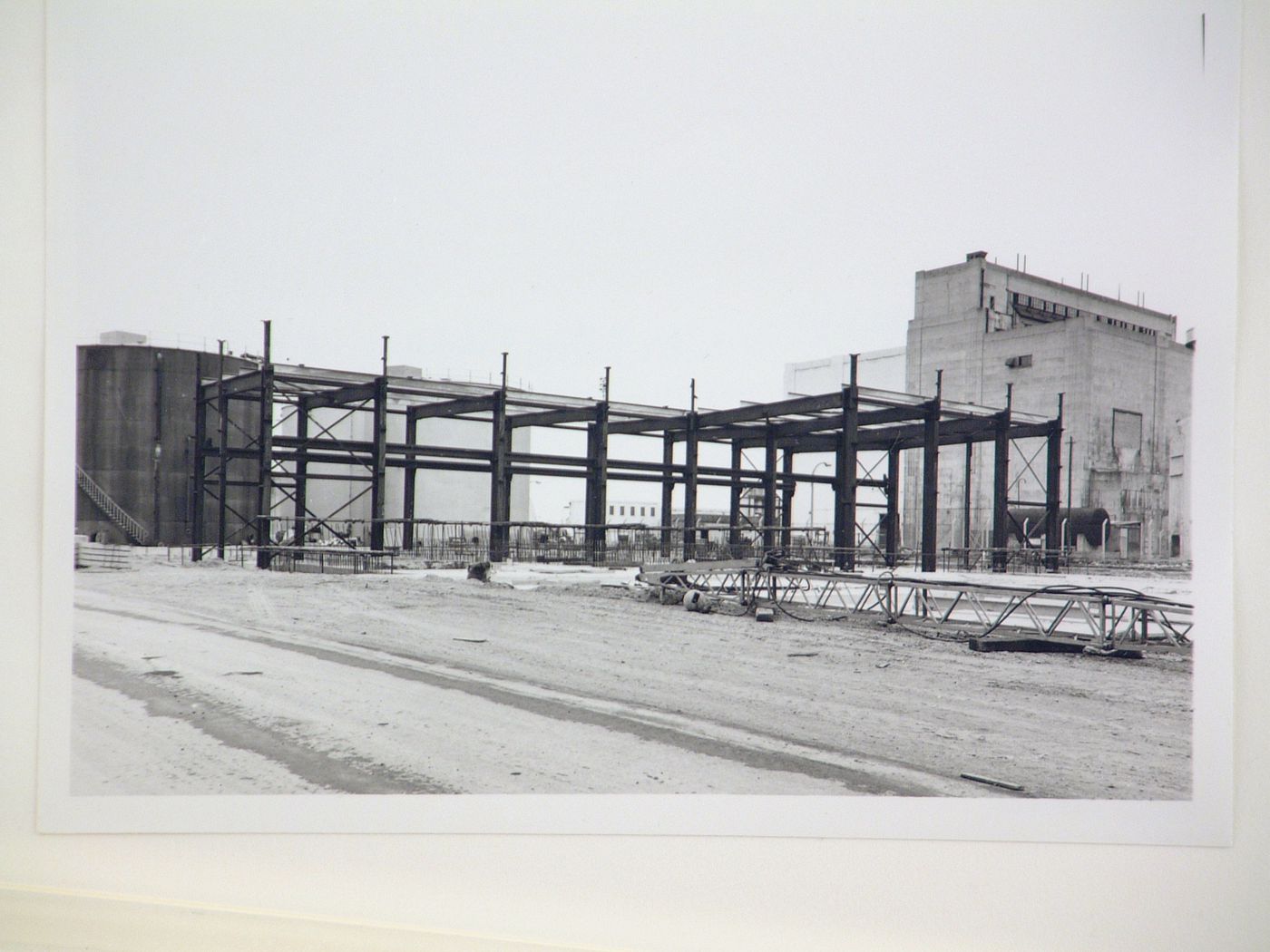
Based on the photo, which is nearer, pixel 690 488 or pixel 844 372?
pixel 844 372

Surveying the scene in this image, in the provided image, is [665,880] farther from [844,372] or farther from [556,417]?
[844,372]

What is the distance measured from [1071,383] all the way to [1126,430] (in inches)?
28.3

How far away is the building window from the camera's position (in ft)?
16.8

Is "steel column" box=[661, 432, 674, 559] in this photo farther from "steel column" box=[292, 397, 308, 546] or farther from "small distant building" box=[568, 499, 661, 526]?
"steel column" box=[292, 397, 308, 546]

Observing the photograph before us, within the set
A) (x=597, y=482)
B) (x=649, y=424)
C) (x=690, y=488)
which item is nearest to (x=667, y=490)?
(x=690, y=488)

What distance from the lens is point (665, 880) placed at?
467 cm

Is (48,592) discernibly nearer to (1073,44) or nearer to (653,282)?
(653,282)

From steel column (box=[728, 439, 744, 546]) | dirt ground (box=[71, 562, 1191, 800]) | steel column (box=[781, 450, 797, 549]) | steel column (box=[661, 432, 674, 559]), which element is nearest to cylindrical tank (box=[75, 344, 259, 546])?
dirt ground (box=[71, 562, 1191, 800])

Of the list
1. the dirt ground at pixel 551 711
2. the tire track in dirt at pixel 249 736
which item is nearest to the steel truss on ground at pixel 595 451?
the dirt ground at pixel 551 711

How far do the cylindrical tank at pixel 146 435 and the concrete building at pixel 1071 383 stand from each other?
18.8ft

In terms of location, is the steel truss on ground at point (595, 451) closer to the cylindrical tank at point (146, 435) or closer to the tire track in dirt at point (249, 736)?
the cylindrical tank at point (146, 435)

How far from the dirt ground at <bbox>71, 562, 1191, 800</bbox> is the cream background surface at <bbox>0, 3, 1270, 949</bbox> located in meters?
0.39

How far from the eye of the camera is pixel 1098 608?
5.57 meters

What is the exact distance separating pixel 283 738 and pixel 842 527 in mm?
4703
